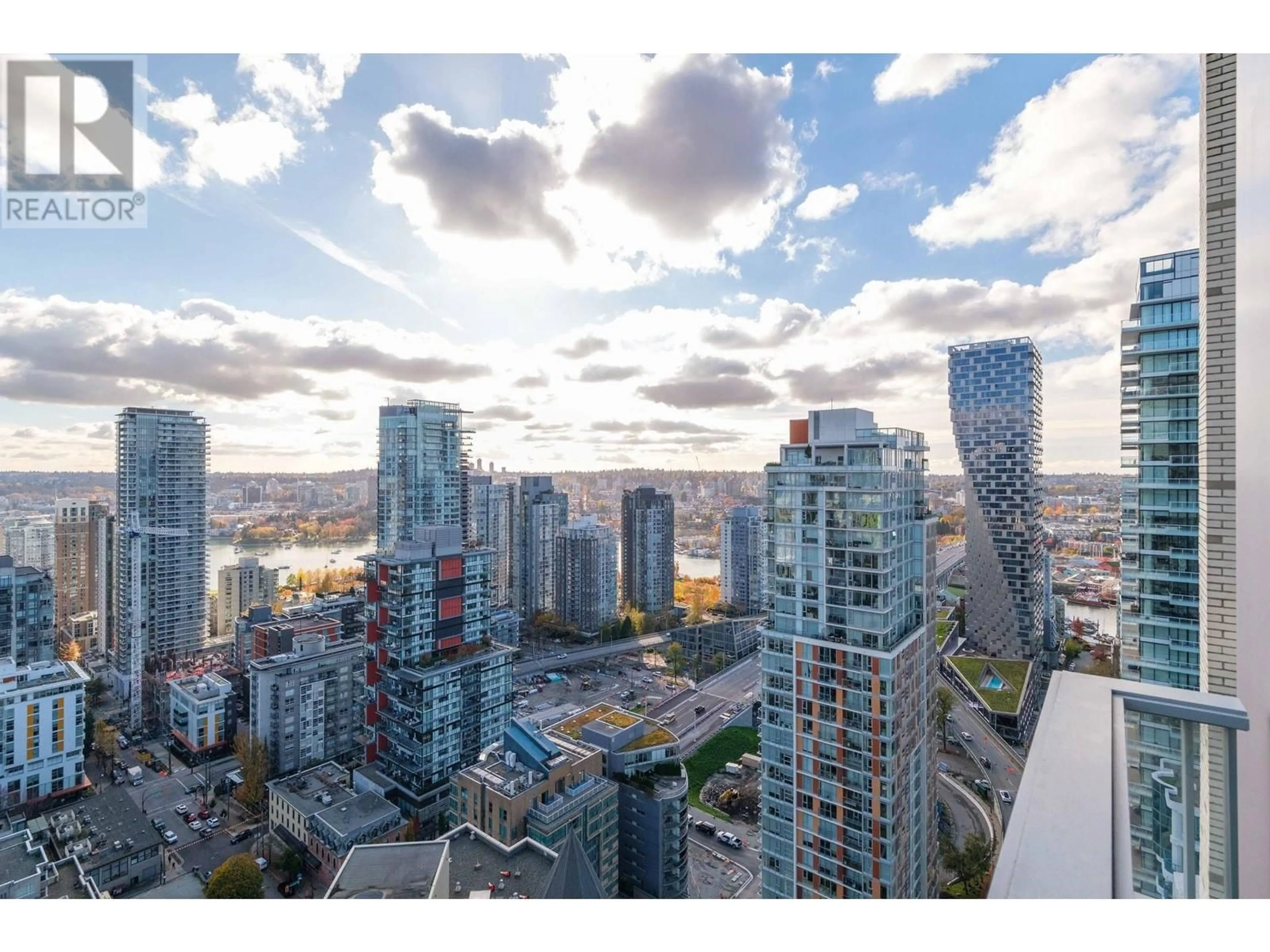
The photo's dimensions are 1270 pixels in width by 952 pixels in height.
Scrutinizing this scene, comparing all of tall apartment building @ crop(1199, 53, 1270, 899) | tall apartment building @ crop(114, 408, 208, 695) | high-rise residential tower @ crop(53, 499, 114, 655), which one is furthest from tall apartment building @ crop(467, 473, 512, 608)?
tall apartment building @ crop(1199, 53, 1270, 899)

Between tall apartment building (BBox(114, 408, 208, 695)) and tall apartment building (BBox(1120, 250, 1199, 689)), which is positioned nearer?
tall apartment building (BBox(1120, 250, 1199, 689))

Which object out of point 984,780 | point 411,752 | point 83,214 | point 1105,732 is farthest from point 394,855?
point 984,780

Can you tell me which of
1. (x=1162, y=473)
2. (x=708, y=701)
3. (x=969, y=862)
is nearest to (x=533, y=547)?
(x=708, y=701)

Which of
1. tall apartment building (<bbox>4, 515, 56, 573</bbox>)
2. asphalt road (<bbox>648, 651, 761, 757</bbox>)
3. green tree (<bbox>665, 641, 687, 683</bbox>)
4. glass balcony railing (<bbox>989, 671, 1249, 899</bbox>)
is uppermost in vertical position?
glass balcony railing (<bbox>989, 671, 1249, 899</bbox>)

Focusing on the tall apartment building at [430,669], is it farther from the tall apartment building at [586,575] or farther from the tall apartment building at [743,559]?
the tall apartment building at [743,559]

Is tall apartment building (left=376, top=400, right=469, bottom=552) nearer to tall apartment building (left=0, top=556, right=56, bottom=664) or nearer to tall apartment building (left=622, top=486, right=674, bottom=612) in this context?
tall apartment building (left=0, top=556, right=56, bottom=664)

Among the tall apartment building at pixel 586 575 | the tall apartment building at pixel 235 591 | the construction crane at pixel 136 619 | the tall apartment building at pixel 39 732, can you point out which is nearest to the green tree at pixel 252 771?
the tall apartment building at pixel 39 732
